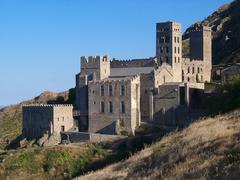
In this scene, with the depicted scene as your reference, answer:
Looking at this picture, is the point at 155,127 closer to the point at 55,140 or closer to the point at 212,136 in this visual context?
the point at 55,140

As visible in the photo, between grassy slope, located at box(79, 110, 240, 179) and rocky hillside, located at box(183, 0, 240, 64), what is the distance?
57.6 metres

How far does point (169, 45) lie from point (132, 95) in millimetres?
10987

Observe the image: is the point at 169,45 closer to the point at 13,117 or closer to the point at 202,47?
the point at 202,47

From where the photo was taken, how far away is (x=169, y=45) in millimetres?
65812

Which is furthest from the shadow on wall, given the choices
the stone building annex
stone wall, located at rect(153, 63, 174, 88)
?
stone wall, located at rect(153, 63, 174, 88)

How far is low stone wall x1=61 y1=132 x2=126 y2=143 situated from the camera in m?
56.1

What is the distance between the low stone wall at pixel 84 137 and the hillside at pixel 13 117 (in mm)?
16670

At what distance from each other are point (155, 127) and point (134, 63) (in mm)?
11198

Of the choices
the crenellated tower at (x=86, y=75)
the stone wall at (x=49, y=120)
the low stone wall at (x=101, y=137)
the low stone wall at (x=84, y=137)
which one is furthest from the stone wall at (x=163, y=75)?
the stone wall at (x=49, y=120)

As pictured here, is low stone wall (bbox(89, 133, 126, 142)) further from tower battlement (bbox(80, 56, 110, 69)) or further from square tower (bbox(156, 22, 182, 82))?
square tower (bbox(156, 22, 182, 82))

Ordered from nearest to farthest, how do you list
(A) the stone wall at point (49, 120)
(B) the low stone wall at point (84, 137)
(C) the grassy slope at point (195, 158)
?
1. (C) the grassy slope at point (195, 158)
2. (B) the low stone wall at point (84, 137)
3. (A) the stone wall at point (49, 120)

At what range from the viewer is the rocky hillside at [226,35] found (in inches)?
3589

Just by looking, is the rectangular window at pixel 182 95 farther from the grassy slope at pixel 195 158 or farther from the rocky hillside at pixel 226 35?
the rocky hillside at pixel 226 35

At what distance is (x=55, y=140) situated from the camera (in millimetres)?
59969
